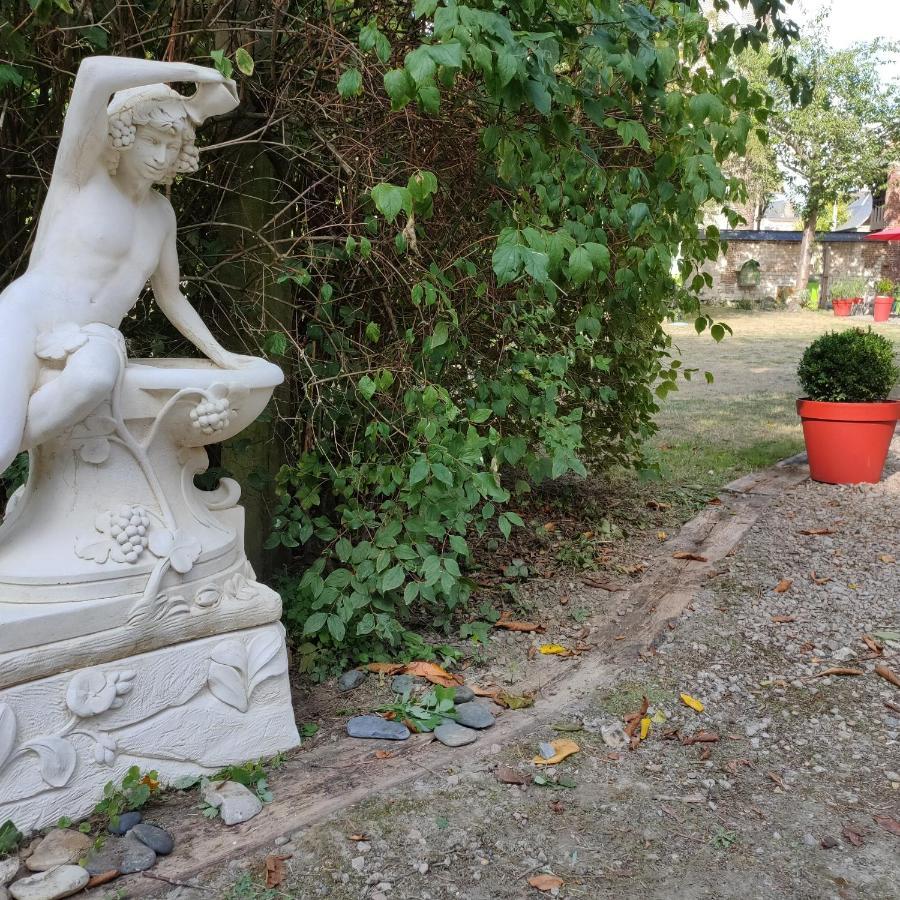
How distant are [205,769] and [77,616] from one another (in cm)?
59

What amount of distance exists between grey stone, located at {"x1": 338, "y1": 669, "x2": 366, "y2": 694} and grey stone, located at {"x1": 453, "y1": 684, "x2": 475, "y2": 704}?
0.36 metres

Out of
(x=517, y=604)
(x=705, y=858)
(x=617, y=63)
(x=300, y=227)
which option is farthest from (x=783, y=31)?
(x=705, y=858)

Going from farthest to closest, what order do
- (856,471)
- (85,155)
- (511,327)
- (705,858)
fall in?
(856,471)
(511,327)
(85,155)
(705,858)

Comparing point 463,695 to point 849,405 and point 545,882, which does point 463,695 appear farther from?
point 849,405

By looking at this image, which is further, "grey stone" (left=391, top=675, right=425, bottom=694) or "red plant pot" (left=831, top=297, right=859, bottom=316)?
"red plant pot" (left=831, top=297, right=859, bottom=316)

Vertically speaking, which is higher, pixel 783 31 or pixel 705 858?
pixel 783 31

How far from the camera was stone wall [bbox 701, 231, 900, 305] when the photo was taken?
25.9m

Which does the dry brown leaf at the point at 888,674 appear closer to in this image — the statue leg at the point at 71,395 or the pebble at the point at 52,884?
the pebble at the point at 52,884

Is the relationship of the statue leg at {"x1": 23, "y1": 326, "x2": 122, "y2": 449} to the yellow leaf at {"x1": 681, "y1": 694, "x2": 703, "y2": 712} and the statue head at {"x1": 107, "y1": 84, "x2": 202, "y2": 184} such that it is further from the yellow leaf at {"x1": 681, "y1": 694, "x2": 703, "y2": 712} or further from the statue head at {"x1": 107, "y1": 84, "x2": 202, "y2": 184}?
the yellow leaf at {"x1": 681, "y1": 694, "x2": 703, "y2": 712}

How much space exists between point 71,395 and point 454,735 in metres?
1.49

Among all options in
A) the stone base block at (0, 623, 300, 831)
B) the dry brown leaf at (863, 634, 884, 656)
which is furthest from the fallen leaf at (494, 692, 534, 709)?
the dry brown leaf at (863, 634, 884, 656)

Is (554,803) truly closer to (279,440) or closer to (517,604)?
(517,604)

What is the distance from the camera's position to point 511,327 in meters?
3.60

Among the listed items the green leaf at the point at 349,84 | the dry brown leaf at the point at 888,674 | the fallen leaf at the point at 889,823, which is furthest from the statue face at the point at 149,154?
the dry brown leaf at the point at 888,674
